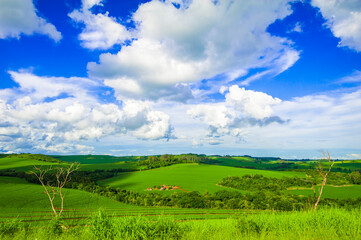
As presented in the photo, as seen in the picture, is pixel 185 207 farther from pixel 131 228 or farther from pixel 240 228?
pixel 131 228

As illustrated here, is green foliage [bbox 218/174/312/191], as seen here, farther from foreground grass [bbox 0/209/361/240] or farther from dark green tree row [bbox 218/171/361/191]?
foreground grass [bbox 0/209/361/240]

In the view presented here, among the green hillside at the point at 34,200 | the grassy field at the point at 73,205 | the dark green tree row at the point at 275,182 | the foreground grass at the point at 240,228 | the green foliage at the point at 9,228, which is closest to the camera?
the foreground grass at the point at 240,228

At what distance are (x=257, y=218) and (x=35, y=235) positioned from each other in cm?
1242

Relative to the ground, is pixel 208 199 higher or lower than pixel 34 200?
lower

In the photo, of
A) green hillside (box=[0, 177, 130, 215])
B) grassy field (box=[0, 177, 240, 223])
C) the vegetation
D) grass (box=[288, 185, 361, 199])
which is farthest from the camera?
grass (box=[288, 185, 361, 199])

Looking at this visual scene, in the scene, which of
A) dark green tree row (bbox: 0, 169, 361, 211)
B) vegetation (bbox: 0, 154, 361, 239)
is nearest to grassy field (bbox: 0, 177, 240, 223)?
vegetation (bbox: 0, 154, 361, 239)

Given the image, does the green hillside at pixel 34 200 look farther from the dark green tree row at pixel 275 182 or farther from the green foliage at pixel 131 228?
the green foliage at pixel 131 228

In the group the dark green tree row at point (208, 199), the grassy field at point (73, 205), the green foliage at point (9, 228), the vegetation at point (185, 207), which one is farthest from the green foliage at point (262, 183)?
the green foliage at point (9, 228)

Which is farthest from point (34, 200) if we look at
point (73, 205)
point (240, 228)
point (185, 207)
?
point (240, 228)

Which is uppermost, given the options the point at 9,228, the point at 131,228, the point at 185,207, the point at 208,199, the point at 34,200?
the point at 131,228

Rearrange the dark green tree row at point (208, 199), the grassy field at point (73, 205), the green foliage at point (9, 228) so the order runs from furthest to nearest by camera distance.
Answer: the dark green tree row at point (208, 199)
the grassy field at point (73, 205)
the green foliage at point (9, 228)

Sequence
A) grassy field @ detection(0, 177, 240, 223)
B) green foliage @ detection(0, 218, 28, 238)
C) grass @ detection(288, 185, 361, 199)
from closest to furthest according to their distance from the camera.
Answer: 1. green foliage @ detection(0, 218, 28, 238)
2. grassy field @ detection(0, 177, 240, 223)
3. grass @ detection(288, 185, 361, 199)

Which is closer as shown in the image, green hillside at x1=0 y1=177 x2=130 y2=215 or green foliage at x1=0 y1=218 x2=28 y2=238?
green foliage at x1=0 y1=218 x2=28 y2=238

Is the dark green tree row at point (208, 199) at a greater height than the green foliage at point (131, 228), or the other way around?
the green foliage at point (131, 228)
